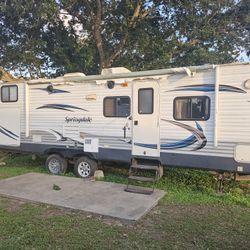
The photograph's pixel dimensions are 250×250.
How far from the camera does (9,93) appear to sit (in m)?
10.8

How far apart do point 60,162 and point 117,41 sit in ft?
26.5

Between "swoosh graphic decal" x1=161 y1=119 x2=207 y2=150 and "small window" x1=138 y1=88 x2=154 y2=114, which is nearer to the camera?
"swoosh graphic decal" x1=161 y1=119 x2=207 y2=150

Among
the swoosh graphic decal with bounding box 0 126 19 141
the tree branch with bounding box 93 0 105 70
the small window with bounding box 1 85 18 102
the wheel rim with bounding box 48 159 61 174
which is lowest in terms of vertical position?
the wheel rim with bounding box 48 159 61 174

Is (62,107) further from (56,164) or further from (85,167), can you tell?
(85,167)

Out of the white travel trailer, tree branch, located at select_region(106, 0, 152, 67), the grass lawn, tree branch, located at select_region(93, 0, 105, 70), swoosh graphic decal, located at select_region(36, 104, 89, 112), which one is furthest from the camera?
tree branch, located at select_region(106, 0, 152, 67)

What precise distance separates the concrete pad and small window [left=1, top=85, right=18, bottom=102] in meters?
2.60

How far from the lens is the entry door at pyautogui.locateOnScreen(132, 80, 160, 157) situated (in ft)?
27.7

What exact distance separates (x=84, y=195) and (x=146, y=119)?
2333mm

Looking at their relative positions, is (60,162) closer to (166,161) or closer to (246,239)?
(166,161)

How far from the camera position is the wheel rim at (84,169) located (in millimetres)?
9655

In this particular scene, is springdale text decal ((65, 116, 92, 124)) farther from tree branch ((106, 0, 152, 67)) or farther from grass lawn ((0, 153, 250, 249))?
tree branch ((106, 0, 152, 67))

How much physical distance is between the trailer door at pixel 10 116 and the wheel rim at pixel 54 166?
50.6 inches

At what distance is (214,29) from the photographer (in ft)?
50.6

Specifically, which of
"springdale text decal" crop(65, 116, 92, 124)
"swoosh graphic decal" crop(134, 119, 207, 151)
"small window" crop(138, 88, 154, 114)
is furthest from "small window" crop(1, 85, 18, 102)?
"swoosh graphic decal" crop(134, 119, 207, 151)
